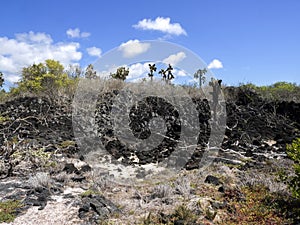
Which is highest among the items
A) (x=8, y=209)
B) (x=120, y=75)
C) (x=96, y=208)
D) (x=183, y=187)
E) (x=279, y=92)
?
(x=120, y=75)

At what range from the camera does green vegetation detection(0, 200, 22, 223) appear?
381 cm

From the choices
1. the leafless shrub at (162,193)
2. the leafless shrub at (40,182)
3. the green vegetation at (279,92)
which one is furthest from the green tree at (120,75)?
the leafless shrub at (162,193)

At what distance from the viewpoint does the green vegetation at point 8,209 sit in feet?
12.5

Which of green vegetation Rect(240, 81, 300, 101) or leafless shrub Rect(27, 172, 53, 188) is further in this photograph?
green vegetation Rect(240, 81, 300, 101)

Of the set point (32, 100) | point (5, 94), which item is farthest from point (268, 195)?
point (5, 94)

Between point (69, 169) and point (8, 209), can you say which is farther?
point (69, 169)

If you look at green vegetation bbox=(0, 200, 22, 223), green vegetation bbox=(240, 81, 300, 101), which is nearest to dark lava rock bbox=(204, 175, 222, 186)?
green vegetation bbox=(0, 200, 22, 223)

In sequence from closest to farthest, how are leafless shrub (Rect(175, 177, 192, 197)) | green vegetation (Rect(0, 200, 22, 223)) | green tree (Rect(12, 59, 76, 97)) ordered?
green vegetation (Rect(0, 200, 22, 223))
leafless shrub (Rect(175, 177, 192, 197))
green tree (Rect(12, 59, 76, 97))

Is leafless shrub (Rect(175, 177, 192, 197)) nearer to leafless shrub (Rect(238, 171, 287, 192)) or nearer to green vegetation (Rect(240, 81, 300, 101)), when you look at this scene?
leafless shrub (Rect(238, 171, 287, 192))

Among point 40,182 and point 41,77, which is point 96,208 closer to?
point 40,182

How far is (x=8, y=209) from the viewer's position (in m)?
4.07

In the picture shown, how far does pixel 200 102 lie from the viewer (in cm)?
1227

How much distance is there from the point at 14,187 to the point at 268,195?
3.43m

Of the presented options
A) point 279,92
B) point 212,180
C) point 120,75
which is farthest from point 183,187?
point 279,92
